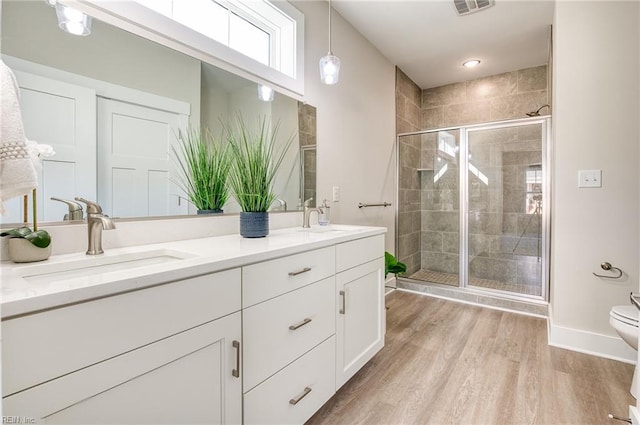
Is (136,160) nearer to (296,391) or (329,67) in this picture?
(296,391)

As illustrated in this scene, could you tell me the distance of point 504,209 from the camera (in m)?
3.26

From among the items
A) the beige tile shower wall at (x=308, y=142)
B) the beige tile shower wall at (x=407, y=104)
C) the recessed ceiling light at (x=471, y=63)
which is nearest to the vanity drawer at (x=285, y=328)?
the beige tile shower wall at (x=308, y=142)

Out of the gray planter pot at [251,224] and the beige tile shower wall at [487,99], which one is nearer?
the gray planter pot at [251,224]

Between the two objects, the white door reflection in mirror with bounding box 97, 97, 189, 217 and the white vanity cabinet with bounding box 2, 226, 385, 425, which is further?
the white door reflection in mirror with bounding box 97, 97, 189, 217

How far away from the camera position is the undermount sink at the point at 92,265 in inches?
34.9

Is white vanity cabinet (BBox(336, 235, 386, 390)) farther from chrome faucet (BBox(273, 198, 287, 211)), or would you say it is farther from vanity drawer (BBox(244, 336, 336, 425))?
chrome faucet (BBox(273, 198, 287, 211))

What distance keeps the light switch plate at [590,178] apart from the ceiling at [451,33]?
52.9 inches

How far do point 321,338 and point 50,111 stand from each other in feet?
4.31

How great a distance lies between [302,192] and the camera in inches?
83.5

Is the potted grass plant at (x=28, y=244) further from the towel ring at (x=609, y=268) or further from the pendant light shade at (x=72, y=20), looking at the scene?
the towel ring at (x=609, y=268)

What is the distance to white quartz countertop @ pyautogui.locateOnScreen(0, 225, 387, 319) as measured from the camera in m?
0.61

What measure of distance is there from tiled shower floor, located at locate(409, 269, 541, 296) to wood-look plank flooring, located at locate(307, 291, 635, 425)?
22.4 inches

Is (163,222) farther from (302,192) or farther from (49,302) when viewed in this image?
(302,192)

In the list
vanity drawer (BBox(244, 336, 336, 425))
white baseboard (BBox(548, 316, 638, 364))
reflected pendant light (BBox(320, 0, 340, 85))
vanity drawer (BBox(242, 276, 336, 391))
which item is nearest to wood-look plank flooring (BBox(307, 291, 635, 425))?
white baseboard (BBox(548, 316, 638, 364))
